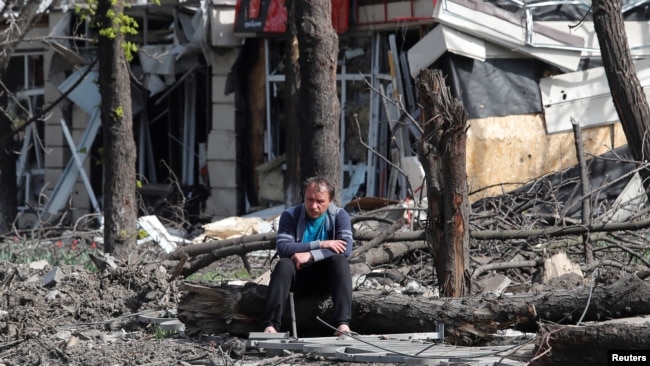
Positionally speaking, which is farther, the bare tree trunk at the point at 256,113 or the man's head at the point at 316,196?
the bare tree trunk at the point at 256,113

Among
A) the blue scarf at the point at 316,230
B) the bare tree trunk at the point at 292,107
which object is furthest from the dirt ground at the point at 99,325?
the bare tree trunk at the point at 292,107

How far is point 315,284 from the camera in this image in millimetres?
8375

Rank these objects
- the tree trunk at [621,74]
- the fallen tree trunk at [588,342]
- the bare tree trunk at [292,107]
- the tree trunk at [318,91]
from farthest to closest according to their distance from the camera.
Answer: the bare tree trunk at [292,107], the tree trunk at [621,74], the tree trunk at [318,91], the fallen tree trunk at [588,342]

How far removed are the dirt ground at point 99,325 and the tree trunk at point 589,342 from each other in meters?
1.55

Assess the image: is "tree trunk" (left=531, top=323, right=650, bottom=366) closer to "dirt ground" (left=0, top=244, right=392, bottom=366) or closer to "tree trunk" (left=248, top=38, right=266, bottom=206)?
"dirt ground" (left=0, top=244, right=392, bottom=366)

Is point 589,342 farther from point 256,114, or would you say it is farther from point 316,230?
point 256,114

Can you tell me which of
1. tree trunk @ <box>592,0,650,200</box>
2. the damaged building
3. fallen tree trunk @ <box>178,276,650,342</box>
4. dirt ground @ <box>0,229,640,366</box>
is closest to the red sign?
the damaged building

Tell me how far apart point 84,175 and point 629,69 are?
11172mm

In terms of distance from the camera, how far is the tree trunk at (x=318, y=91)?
11.7 metres

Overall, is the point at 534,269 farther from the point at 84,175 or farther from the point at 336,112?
the point at 84,175

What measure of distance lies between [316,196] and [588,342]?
8.73 ft

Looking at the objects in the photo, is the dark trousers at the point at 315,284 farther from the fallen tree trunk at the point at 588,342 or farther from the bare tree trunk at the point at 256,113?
the bare tree trunk at the point at 256,113

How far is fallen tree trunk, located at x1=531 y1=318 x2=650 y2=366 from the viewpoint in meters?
6.31

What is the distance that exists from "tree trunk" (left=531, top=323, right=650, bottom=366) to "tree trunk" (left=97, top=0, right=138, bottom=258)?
6.84 meters
